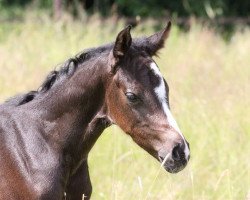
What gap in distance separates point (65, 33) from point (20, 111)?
709 centimetres

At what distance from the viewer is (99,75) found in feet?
16.4

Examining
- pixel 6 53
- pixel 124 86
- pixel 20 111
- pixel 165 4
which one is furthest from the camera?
pixel 165 4

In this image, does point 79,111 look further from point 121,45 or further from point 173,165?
point 173,165

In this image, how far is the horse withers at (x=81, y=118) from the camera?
4.81 m

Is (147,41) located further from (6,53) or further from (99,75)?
(6,53)

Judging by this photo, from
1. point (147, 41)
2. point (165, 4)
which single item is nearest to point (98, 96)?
point (147, 41)

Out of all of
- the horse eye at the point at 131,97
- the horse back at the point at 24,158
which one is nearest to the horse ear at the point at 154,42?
the horse eye at the point at 131,97

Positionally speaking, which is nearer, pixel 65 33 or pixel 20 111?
pixel 20 111

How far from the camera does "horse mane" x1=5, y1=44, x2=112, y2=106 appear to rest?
16.9ft

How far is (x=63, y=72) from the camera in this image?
521cm

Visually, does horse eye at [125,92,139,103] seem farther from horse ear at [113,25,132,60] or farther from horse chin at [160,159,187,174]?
horse chin at [160,159,187,174]

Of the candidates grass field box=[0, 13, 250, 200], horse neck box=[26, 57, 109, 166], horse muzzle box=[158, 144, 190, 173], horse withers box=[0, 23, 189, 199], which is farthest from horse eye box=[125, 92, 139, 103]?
grass field box=[0, 13, 250, 200]

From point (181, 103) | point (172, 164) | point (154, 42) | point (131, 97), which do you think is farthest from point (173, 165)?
point (181, 103)

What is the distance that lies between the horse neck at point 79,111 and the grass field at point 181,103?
45cm
